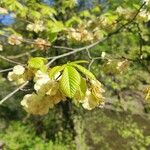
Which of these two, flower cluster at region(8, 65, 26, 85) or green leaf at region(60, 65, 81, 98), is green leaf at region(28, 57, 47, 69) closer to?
flower cluster at region(8, 65, 26, 85)

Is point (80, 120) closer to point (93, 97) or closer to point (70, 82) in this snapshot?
point (93, 97)

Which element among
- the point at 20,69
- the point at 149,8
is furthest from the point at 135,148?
the point at 20,69

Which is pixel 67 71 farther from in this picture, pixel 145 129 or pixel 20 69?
pixel 145 129

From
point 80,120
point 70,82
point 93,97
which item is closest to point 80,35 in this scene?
point 93,97

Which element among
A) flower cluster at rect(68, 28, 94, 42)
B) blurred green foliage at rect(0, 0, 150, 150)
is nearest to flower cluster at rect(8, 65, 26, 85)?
flower cluster at rect(68, 28, 94, 42)

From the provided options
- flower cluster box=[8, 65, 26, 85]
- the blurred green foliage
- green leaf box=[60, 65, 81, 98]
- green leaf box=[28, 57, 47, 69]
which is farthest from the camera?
the blurred green foliage

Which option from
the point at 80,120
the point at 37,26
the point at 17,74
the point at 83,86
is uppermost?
the point at 83,86

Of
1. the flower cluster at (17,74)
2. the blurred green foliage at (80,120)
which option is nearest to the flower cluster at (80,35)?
the flower cluster at (17,74)

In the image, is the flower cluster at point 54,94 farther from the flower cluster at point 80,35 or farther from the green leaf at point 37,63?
the flower cluster at point 80,35
